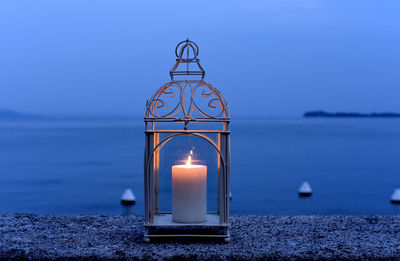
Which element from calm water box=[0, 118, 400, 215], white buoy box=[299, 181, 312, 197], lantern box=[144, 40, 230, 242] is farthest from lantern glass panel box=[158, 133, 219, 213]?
white buoy box=[299, 181, 312, 197]

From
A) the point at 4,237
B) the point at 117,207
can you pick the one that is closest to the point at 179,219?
the point at 4,237

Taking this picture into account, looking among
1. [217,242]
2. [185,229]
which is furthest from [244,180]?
[217,242]

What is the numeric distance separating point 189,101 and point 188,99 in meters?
0.01

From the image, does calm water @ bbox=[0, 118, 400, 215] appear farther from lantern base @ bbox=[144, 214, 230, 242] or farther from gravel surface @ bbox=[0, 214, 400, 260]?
lantern base @ bbox=[144, 214, 230, 242]

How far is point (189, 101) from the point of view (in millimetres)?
2029

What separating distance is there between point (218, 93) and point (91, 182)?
12274mm

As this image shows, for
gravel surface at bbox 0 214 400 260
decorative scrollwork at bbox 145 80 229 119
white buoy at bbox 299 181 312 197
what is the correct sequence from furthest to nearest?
white buoy at bbox 299 181 312 197 < decorative scrollwork at bbox 145 80 229 119 < gravel surface at bbox 0 214 400 260

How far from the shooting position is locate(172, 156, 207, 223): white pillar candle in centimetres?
204

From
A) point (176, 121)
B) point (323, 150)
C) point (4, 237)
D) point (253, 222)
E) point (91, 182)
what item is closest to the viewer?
point (176, 121)

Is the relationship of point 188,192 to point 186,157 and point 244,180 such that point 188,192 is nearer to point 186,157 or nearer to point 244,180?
point 186,157

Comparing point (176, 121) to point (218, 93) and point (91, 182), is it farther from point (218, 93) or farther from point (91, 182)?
point (91, 182)

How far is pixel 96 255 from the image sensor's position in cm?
185

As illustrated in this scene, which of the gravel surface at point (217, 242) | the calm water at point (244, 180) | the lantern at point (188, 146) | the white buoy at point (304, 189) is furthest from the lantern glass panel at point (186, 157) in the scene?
the white buoy at point (304, 189)

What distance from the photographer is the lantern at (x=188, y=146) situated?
2.01m
